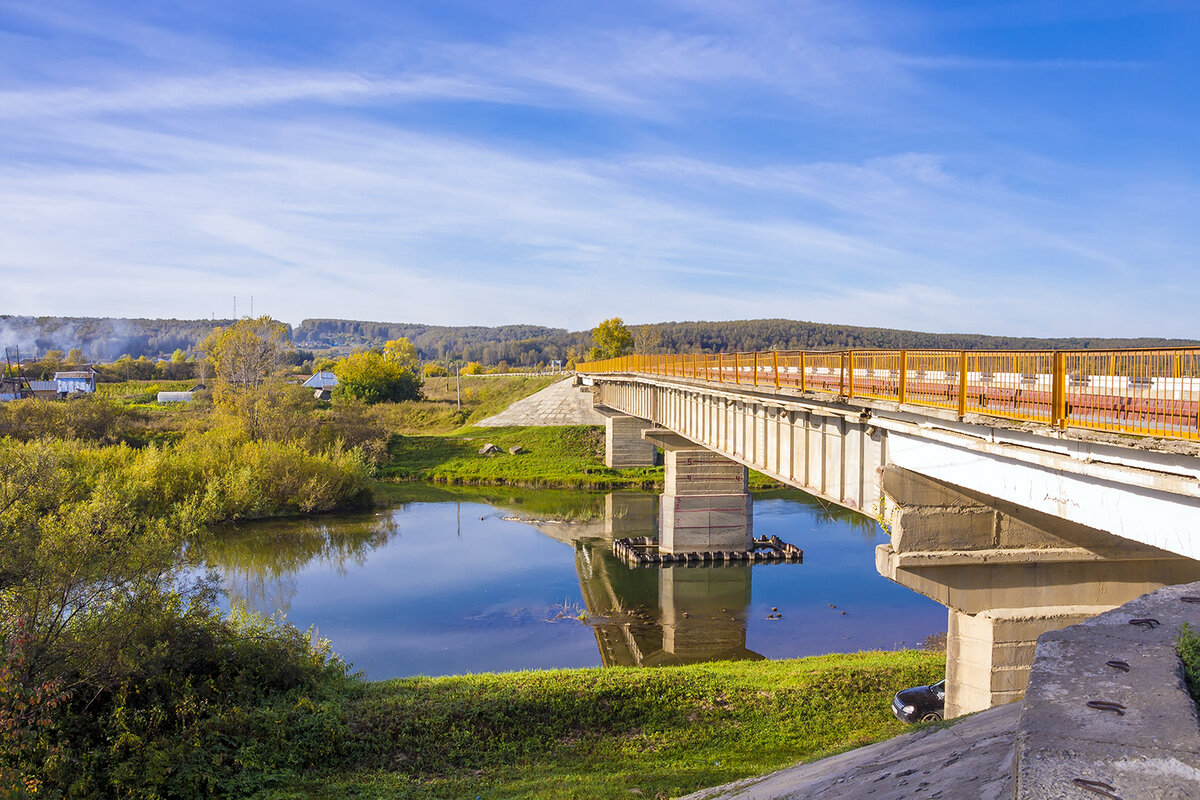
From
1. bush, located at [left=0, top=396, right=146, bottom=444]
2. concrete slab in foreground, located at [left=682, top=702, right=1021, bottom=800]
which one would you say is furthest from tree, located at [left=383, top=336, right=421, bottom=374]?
concrete slab in foreground, located at [left=682, top=702, right=1021, bottom=800]

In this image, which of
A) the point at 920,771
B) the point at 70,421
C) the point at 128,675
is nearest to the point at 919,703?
the point at 920,771

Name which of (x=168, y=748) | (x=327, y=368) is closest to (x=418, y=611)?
(x=168, y=748)

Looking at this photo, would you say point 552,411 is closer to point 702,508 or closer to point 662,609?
point 702,508

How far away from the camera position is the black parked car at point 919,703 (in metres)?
15.2

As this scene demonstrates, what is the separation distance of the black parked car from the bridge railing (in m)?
5.82

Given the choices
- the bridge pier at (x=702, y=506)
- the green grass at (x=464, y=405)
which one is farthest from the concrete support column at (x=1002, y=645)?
the green grass at (x=464, y=405)

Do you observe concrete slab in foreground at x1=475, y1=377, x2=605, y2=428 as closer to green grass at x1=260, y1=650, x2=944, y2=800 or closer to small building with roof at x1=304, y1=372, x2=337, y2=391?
green grass at x1=260, y1=650, x2=944, y2=800

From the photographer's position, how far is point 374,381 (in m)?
95.6

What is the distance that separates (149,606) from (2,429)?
49.5 metres

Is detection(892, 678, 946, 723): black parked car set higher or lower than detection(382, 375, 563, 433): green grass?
lower

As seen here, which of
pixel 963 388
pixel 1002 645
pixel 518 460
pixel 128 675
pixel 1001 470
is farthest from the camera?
pixel 518 460

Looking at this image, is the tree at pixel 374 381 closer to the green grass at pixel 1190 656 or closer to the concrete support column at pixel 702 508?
the concrete support column at pixel 702 508

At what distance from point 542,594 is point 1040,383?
2309 centimetres

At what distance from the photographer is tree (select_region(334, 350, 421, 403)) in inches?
3693
